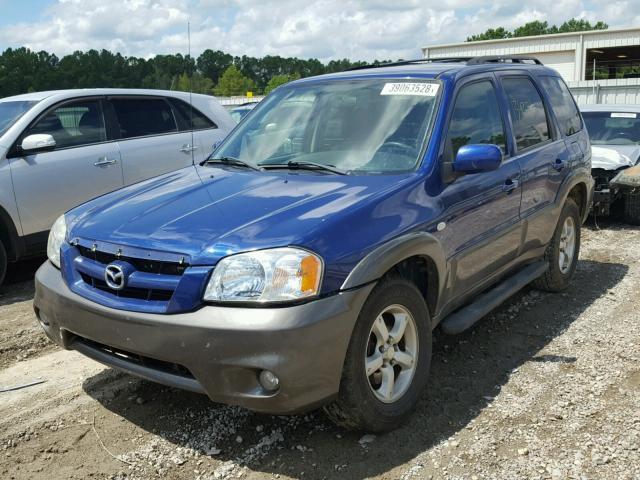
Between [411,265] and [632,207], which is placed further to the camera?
[632,207]

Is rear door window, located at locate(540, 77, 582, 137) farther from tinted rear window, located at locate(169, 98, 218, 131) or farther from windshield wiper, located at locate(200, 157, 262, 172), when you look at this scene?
tinted rear window, located at locate(169, 98, 218, 131)

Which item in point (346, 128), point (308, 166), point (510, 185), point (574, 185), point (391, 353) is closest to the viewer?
point (391, 353)

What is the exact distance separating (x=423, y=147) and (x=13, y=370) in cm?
303

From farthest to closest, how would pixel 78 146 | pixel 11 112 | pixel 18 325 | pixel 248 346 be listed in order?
pixel 78 146 < pixel 11 112 < pixel 18 325 < pixel 248 346

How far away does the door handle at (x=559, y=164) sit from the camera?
16.7 feet

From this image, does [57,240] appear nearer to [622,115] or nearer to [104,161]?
[104,161]

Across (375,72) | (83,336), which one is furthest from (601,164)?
(83,336)

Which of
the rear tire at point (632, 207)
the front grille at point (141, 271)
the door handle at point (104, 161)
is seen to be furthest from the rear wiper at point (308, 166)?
the rear tire at point (632, 207)

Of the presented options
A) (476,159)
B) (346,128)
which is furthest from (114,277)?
(476,159)

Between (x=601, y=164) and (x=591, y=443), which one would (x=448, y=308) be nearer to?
(x=591, y=443)

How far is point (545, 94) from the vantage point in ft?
17.3

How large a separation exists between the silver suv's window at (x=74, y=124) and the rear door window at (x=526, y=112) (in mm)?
4357

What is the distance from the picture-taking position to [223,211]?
10.6 feet

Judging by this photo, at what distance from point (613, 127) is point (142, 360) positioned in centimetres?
858
